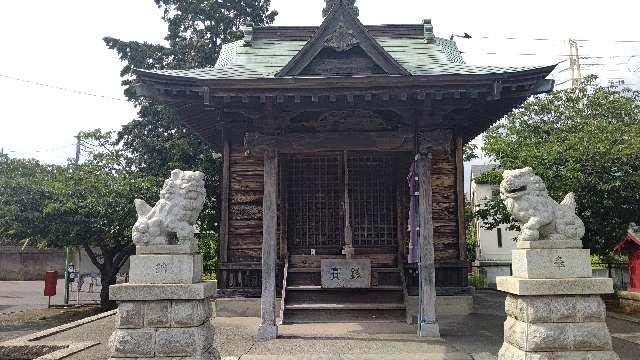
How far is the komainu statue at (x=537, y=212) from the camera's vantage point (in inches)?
233

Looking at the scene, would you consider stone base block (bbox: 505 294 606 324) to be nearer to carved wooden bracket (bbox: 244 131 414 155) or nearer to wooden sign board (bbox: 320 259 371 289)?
carved wooden bracket (bbox: 244 131 414 155)

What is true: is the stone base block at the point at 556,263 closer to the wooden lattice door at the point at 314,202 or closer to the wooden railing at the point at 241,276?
the wooden lattice door at the point at 314,202

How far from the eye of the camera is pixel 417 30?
44.8ft

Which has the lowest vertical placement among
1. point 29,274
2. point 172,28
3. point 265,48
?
point 29,274

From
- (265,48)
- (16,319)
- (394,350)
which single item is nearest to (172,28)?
(265,48)

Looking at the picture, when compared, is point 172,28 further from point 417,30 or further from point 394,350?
point 394,350

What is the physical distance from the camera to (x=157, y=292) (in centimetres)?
582

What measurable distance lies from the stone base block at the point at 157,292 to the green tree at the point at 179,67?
1120 centimetres

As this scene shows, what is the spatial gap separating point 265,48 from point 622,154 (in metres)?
10.5

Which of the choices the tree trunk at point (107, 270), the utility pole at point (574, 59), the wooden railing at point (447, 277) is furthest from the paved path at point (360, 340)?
the utility pole at point (574, 59)

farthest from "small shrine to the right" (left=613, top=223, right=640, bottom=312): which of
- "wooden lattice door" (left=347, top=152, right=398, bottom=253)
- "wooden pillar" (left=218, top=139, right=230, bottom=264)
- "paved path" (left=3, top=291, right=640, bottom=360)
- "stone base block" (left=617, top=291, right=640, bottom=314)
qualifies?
"wooden pillar" (left=218, top=139, right=230, bottom=264)

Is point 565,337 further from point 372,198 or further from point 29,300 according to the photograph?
point 29,300

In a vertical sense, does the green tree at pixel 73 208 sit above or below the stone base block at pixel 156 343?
above

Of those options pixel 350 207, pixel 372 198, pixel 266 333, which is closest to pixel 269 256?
pixel 266 333
